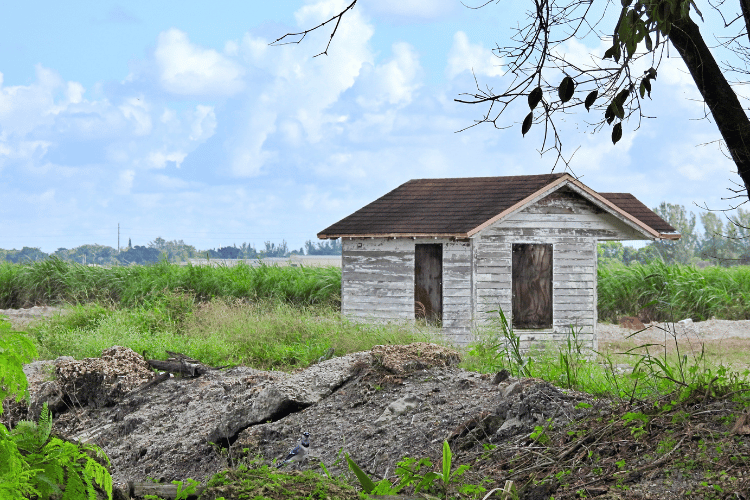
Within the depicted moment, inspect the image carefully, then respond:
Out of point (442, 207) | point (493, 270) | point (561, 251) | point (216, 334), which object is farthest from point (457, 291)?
point (216, 334)

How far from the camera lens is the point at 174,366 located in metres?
7.73

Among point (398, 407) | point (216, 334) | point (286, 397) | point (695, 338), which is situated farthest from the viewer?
point (695, 338)

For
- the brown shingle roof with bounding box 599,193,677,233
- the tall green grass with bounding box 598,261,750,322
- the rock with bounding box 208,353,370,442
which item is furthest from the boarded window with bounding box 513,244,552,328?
the rock with bounding box 208,353,370,442

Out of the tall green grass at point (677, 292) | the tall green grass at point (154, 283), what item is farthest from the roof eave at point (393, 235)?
the tall green grass at point (677, 292)

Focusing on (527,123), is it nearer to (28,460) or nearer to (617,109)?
(617,109)

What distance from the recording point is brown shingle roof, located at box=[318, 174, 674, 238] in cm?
1304

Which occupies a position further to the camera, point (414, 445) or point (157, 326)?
point (157, 326)

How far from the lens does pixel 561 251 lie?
1355 centimetres

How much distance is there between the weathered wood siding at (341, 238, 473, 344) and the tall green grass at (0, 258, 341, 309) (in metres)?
3.07

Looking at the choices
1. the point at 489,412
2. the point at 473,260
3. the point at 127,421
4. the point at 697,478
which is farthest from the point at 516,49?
the point at 473,260

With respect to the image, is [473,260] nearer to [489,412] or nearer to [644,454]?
[489,412]

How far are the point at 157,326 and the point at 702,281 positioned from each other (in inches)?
626

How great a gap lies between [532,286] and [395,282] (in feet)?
9.23

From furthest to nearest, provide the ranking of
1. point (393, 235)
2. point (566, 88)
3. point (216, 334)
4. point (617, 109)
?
1. point (393, 235)
2. point (216, 334)
3. point (617, 109)
4. point (566, 88)
